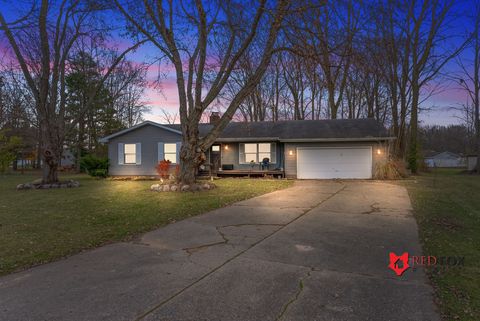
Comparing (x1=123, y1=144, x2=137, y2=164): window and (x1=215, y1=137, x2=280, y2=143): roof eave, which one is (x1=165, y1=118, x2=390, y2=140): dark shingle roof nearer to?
(x1=215, y1=137, x2=280, y2=143): roof eave

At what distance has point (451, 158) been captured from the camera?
187ft

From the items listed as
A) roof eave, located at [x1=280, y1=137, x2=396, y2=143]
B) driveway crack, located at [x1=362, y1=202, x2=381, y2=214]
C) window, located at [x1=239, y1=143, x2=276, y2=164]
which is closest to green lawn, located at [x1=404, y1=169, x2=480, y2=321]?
driveway crack, located at [x1=362, y1=202, x2=381, y2=214]

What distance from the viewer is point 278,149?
1922cm

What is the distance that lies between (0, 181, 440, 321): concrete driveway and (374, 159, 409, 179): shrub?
39.3 feet

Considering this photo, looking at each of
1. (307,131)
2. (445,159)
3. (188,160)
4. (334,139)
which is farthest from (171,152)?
(445,159)

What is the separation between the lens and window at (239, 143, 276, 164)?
19.2 metres

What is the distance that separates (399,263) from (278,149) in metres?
15.3

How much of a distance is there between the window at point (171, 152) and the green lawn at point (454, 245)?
13.8 metres

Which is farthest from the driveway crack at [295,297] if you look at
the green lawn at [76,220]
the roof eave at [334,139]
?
the roof eave at [334,139]

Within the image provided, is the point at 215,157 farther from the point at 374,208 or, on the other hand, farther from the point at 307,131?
the point at 374,208

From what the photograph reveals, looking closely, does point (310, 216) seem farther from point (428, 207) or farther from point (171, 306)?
point (171, 306)

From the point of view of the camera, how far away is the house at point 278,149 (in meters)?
18.0

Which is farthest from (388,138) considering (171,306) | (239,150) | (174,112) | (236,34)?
(174,112)

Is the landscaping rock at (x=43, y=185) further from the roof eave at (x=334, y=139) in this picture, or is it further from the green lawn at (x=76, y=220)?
the roof eave at (x=334, y=139)
